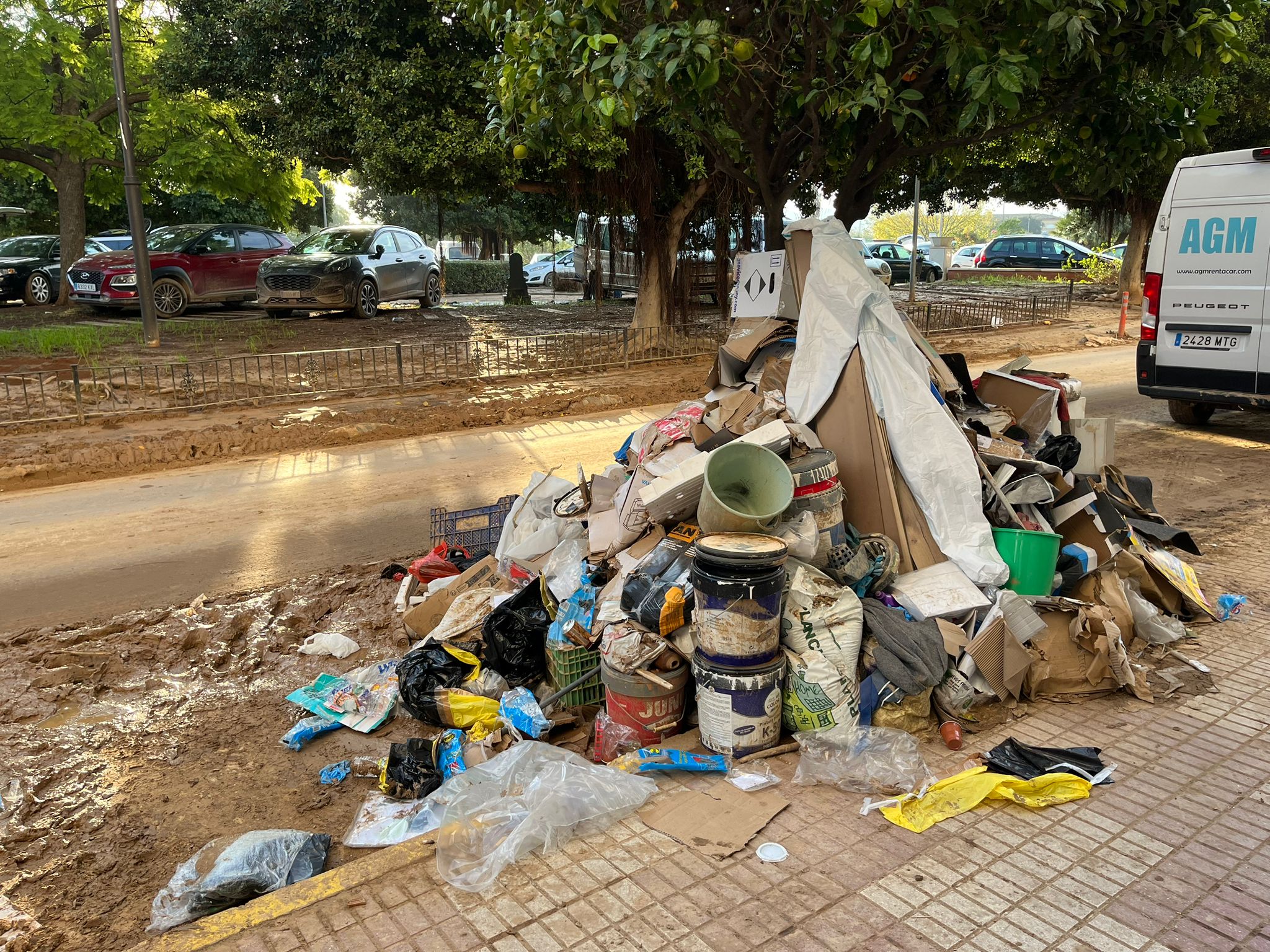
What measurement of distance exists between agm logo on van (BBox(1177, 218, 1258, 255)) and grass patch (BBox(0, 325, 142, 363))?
1324cm

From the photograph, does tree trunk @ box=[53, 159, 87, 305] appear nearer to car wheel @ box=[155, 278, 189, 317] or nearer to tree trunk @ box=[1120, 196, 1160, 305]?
car wheel @ box=[155, 278, 189, 317]

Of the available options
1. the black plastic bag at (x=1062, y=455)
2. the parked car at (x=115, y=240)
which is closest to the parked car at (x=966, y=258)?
the parked car at (x=115, y=240)

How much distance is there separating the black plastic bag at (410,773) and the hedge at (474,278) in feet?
109

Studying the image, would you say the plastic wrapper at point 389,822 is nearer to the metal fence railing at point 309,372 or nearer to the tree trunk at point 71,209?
the metal fence railing at point 309,372

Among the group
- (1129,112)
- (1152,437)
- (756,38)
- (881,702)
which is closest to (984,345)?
(1152,437)

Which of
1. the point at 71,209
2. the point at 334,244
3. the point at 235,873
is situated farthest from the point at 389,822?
the point at 71,209

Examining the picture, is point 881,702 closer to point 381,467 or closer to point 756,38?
point 756,38

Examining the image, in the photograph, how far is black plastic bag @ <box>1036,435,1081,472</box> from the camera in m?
5.85

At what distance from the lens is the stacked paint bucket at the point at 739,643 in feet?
12.7

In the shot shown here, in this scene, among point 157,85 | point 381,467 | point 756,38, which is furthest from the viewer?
point 157,85

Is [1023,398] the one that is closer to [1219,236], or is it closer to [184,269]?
[1219,236]

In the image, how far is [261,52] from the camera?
14016 millimetres

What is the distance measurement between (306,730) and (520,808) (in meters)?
1.72

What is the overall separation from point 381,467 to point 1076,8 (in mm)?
Answer: 6889
